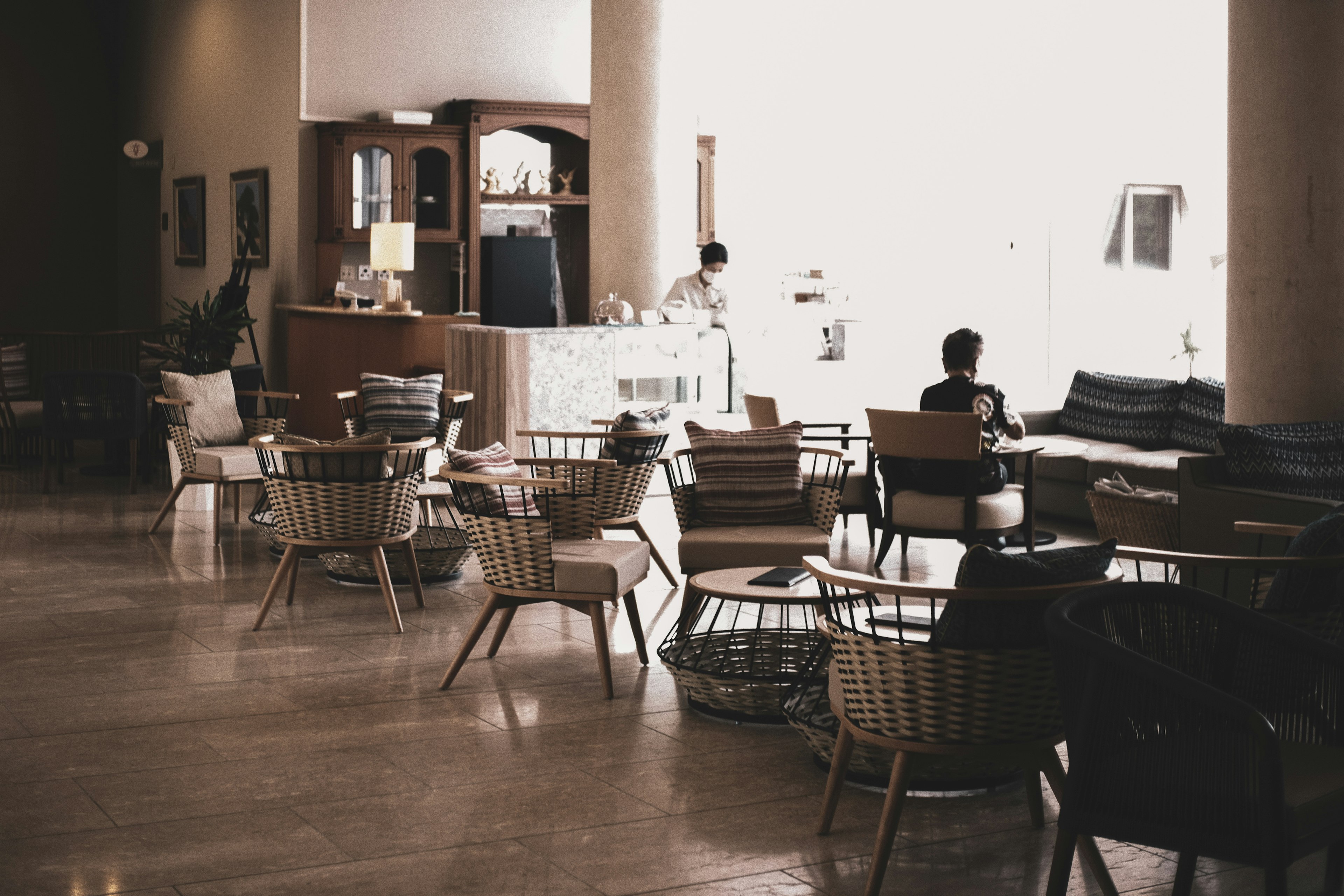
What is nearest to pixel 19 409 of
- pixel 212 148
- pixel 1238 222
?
pixel 212 148

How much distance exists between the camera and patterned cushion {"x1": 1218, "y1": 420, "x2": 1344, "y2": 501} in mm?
5387

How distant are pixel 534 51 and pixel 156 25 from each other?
4.90 metres

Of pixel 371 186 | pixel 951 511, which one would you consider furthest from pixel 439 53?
pixel 951 511

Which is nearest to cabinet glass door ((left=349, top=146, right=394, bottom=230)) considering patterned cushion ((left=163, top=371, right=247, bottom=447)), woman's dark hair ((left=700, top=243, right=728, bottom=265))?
woman's dark hair ((left=700, top=243, right=728, bottom=265))

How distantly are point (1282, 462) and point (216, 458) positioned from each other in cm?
519

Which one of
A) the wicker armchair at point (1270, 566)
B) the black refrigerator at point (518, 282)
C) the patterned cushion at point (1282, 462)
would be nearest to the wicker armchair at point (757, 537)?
the wicker armchair at point (1270, 566)

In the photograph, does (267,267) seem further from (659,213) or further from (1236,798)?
(1236,798)

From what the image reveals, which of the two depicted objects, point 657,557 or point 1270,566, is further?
point 657,557

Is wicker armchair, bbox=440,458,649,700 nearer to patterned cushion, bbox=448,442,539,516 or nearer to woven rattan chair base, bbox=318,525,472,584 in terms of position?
patterned cushion, bbox=448,442,539,516

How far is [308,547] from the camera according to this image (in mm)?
5711

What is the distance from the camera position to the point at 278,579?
5645 mm

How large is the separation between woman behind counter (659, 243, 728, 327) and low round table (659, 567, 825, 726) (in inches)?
198

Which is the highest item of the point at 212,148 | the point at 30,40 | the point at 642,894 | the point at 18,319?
the point at 30,40

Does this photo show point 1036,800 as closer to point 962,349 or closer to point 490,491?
point 490,491
